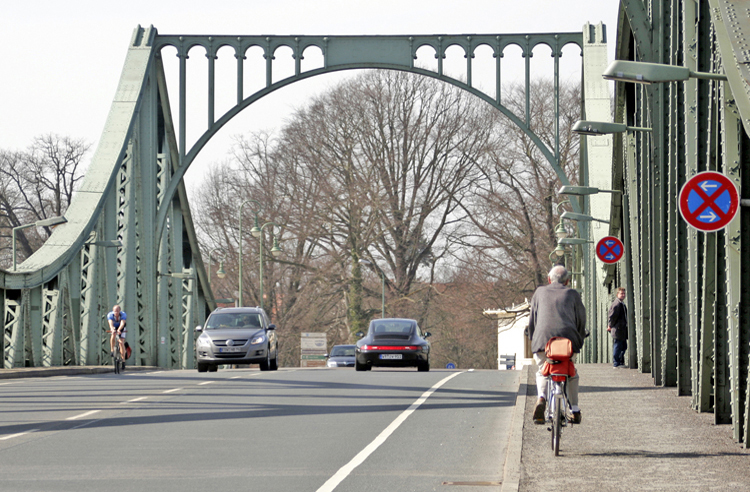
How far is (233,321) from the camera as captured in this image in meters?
28.5

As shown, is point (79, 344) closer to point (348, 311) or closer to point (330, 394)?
point (330, 394)


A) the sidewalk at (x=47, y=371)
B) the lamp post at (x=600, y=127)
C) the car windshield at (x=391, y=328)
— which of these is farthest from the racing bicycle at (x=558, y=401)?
the car windshield at (x=391, y=328)

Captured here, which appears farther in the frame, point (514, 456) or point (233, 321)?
point (233, 321)

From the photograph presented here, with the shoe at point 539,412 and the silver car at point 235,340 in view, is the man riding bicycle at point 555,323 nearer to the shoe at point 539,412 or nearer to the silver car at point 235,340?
the shoe at point 539,412

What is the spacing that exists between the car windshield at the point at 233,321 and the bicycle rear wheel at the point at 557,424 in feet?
60.6

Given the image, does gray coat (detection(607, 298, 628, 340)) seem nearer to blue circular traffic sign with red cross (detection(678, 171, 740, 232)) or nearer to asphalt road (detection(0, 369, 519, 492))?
asphalt road (detection(0, 369, 519, 492))

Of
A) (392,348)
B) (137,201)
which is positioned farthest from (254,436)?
(137,201)

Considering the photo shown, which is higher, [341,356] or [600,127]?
[600,127]

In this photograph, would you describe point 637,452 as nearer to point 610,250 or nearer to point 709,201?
point 709,201

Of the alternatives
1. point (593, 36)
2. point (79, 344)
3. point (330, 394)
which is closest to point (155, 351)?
point (79, 344)

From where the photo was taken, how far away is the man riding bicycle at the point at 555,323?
10609 mm

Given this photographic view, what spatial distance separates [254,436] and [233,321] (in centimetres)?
1640

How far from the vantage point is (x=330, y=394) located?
1822 centimetres

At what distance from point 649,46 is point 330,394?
6.94 metres
